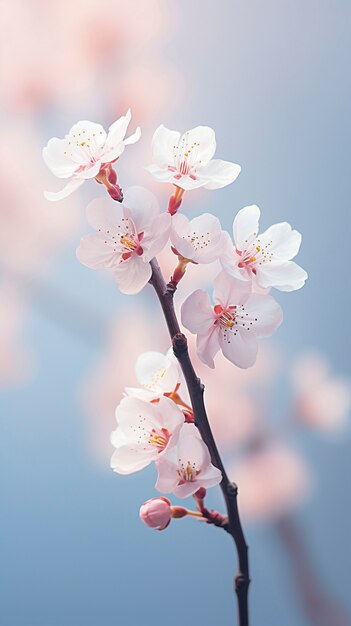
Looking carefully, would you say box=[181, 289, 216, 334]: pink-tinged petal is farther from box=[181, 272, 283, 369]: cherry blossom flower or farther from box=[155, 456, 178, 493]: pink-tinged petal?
box=[155, 456, 178, 493]: pink-tinged petal

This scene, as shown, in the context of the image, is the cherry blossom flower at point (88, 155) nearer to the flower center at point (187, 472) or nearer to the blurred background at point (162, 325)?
the flower center at point (187, 472)

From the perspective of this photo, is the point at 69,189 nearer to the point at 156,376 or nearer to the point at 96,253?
the point at 96,253

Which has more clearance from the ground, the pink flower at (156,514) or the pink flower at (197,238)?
the pink flower at (197,238)

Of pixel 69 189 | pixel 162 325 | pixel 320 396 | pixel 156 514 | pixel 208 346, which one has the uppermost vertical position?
pixel 162 325

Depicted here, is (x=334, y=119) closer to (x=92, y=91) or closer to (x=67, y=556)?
(x=92, y=91)

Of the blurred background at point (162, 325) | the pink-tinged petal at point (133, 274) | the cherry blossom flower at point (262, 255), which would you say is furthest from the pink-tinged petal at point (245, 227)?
the blurred background at point (162, 325)

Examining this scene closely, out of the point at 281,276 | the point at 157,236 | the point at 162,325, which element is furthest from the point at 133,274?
the point at 162,325

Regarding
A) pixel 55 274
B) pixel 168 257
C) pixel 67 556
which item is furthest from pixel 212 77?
pixel 67 556
